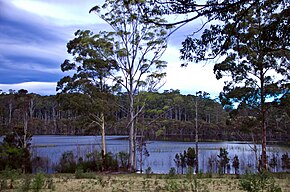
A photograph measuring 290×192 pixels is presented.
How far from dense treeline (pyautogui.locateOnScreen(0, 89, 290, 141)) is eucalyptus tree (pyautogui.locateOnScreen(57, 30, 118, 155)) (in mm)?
430

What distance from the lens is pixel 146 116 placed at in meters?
49.6

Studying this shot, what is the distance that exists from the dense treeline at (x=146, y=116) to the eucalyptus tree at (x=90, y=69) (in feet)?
1.41

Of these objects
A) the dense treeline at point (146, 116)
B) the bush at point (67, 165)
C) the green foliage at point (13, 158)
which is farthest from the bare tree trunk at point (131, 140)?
the green foliage at point (13, 158)

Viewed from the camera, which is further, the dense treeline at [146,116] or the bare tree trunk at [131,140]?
the dense treeline at [146,116]

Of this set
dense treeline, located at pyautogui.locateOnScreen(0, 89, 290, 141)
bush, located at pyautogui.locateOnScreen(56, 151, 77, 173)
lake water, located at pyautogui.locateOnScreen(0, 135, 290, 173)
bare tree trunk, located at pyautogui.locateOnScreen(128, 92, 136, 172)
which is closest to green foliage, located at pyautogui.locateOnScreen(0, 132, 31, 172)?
bush, located at pyautogui.locateOnScreen(56, 151, 77, 173)

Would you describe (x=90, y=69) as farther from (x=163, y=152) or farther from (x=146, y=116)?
(x=146, y=116)

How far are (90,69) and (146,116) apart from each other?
32041mm

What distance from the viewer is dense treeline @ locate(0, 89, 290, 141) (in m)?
17.4

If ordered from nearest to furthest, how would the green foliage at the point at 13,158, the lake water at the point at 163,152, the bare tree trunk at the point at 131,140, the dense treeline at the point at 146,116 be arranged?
the green foliage at the point at 13,158
the bare tree trunk at the point at 131,140
the dense treeline at the point at 146,116
the lake water at the point at 163,152

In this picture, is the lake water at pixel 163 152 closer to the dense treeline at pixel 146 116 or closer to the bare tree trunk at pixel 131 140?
the bare tree trunk at pixel 131 140

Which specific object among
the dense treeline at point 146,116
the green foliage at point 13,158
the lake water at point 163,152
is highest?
the dense treeline at point 146,116

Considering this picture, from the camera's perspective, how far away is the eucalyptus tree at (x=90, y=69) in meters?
17.4

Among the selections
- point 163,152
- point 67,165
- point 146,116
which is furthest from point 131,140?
point 146,116

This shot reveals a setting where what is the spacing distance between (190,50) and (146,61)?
11.9 metres
